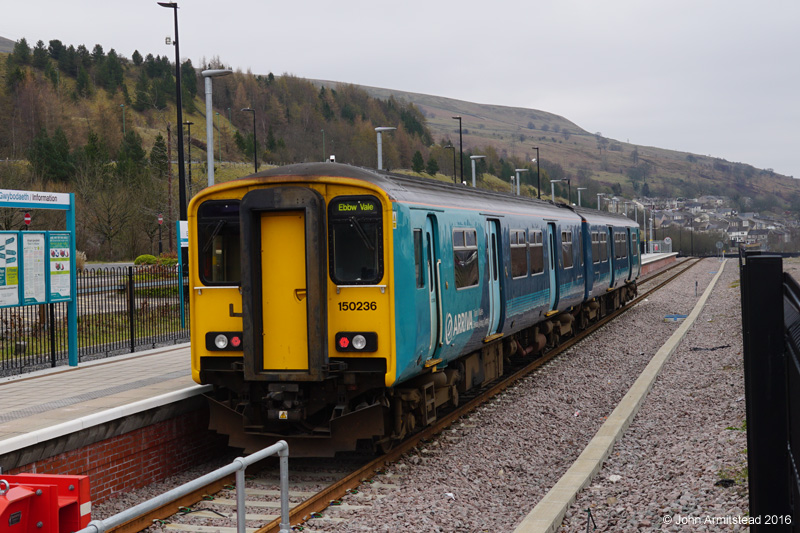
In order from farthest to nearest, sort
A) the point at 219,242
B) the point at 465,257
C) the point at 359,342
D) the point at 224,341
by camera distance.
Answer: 1. the point at 465,257
2. the point at 219,242
3. the point at 224,341
4. the point at 359,342

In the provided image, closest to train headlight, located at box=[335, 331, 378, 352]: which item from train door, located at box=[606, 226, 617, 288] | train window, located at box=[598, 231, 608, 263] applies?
train window, located at box=[598, 231, 608, 263]

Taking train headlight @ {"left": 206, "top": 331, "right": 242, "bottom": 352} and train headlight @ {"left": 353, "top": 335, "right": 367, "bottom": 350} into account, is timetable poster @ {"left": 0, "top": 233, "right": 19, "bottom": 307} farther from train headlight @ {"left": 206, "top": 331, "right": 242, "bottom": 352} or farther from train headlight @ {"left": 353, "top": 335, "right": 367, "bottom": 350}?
train headlight @ {"left": 353, "top": 335, "right": 367, "bottom": 350}

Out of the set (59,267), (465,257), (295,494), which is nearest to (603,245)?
(465,257)

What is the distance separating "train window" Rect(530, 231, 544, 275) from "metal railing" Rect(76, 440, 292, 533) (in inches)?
385

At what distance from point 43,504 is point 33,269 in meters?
8.25

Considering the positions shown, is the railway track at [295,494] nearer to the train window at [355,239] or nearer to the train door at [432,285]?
the train door at [432,285]

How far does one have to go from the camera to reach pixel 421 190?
34.6ft

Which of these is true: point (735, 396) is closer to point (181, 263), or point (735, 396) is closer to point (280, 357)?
point (280, 357)

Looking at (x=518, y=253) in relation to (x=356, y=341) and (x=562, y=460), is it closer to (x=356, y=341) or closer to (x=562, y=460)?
(x=562, y=460)

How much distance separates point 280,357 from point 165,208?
155 ft

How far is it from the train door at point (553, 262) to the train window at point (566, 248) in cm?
62

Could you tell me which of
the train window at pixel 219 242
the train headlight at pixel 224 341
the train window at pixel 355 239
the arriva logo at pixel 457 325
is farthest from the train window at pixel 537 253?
the train headlight at pixel 224 341

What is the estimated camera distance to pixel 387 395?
9.55 meters

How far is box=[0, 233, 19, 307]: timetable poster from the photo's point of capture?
39.4 feet
